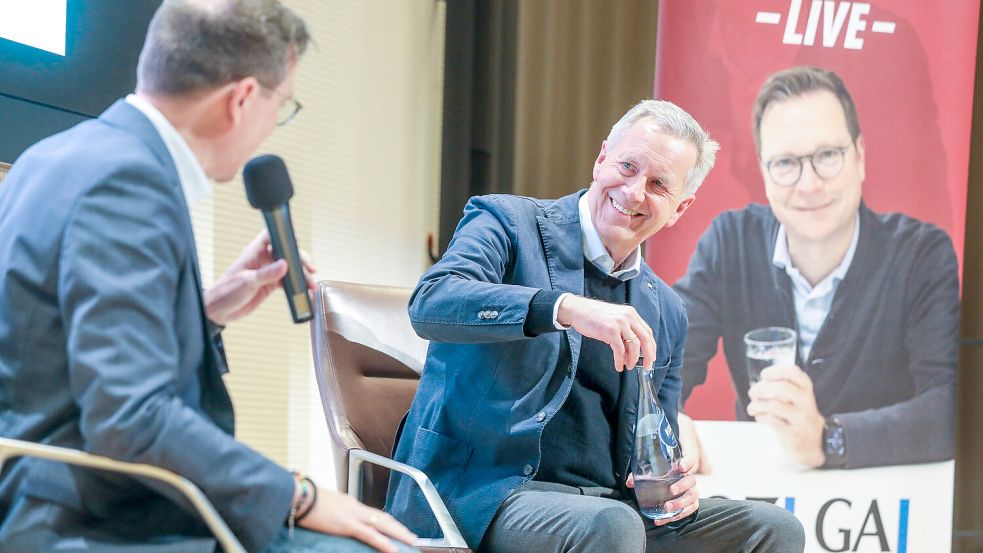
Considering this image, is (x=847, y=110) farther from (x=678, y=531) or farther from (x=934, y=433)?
(x=678, y=531)

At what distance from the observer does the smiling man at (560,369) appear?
6.07ft

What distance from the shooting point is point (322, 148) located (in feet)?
13.4

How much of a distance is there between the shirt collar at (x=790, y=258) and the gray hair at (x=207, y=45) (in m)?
2.93

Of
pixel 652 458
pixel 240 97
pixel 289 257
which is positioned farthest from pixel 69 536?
pixel 652 458

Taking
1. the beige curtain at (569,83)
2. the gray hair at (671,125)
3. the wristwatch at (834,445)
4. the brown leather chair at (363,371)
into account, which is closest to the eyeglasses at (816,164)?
the beige curtain at (569,83)

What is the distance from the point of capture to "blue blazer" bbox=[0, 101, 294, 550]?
109 cm

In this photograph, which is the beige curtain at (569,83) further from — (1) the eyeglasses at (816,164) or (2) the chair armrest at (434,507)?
(2) the chair armrest at (434,507)

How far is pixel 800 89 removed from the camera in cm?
386

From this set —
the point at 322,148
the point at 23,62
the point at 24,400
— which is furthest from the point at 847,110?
the point at 24,400

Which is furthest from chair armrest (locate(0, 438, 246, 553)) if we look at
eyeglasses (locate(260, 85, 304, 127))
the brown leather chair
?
the brown leather chair

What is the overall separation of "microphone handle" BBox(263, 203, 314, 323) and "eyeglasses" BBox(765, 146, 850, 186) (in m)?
2.86

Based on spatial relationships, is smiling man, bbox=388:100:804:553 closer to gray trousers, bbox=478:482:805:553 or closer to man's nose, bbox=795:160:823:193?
gray trousers, bbox=478:482:805:553

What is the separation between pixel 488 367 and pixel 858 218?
Answer: 2.31 metres

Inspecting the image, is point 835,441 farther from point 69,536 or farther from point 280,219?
point 69,536
